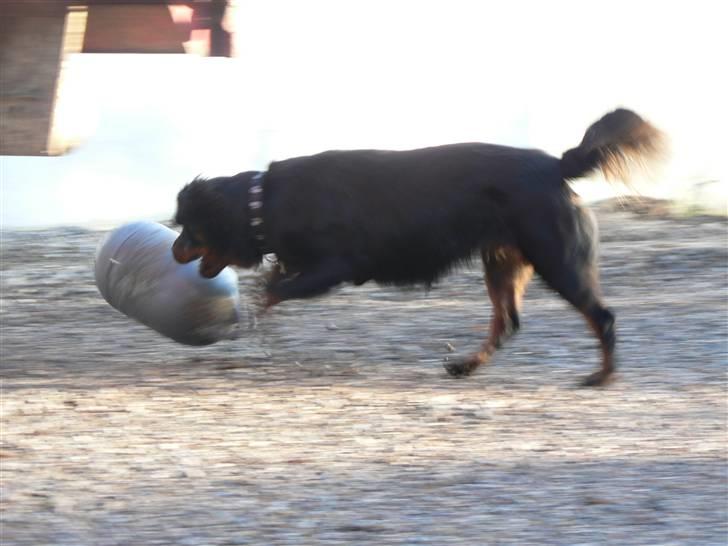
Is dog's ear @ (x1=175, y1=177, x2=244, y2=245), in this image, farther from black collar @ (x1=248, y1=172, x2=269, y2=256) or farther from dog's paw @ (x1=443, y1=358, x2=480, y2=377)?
dog's paw @ (x1=443, y1=358, x2=480, y2=377)

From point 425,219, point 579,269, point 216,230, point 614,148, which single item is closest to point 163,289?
point 216,230

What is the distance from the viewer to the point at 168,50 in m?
3.84

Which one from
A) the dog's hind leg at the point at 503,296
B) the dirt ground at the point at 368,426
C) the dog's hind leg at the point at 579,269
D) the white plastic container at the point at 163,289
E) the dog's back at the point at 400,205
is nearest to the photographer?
the dirt ground at the point at 368,426

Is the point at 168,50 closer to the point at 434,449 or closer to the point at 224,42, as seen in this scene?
the point at 224,42

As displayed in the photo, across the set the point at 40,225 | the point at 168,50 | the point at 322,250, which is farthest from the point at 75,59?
the point at 40,225

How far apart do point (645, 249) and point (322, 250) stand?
4.19m

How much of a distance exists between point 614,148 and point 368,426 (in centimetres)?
210

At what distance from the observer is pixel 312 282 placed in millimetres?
6254

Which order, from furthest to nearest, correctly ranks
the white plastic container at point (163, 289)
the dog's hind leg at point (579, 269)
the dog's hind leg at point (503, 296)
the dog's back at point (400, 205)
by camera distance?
1. the dog's hind leg at point (503, 296)
2. the white plastic container at point (163, 289)
3. the dog's back at point (400, 205)
4. the dog's hind leg at point (579, 269)

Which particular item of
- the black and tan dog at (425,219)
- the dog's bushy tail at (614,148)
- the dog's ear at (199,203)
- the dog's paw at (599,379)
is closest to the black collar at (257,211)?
the black and tan dog at (425,219)

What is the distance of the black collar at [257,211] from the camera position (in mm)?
6438

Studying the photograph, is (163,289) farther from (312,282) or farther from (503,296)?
(503,296)

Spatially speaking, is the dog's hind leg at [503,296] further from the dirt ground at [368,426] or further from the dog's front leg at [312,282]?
the dog's front leg at [312,282]

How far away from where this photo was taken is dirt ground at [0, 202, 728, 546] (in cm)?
401
